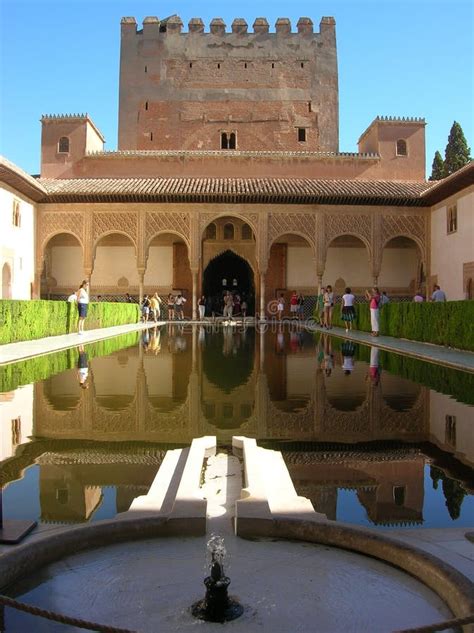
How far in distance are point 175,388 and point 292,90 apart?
1158 inches

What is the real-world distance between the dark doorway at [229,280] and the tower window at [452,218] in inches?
396

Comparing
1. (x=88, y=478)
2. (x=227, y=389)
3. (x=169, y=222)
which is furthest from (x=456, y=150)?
(x=88, y=478)

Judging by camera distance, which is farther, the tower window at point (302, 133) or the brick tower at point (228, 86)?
the tower window at point (302, 133)

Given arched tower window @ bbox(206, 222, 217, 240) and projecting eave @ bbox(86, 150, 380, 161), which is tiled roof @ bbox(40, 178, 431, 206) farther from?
projecting eave @ bbox(86, 150, 380, 161)

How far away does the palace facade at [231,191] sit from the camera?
25625 millimetres

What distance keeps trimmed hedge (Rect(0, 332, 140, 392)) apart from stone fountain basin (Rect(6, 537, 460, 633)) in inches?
184

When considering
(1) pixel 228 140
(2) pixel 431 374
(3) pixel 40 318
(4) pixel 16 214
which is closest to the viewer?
(2) pixel 431 374

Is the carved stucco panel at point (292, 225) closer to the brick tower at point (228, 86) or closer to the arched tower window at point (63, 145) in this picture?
the brick tower at point (228, 86)

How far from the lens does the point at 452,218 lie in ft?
77.2

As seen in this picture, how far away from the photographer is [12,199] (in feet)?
75.4

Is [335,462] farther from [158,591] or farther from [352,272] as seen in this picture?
[352,272]

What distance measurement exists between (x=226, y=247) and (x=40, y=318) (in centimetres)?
1558

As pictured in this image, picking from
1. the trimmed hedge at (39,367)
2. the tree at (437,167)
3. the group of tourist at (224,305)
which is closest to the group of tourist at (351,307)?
the trimmed hedge at (39,367)

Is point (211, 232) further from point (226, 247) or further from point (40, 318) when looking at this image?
point (40, 318)
